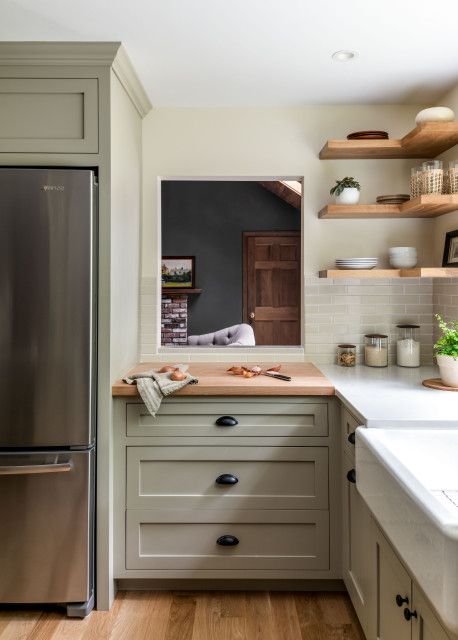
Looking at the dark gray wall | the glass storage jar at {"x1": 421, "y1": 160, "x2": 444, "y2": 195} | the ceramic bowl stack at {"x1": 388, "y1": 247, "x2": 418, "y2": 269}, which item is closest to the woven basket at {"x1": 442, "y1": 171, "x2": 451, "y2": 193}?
the glass storage jar at {"x1": 421, "y1": 160, "x2": 444, "y2": 195}

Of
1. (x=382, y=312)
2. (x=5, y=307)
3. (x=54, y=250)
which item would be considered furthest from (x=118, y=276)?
(x=382, y=312)

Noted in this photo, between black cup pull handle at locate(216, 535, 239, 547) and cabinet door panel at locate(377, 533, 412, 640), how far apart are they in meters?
0.75

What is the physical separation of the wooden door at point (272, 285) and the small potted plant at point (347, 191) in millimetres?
3799

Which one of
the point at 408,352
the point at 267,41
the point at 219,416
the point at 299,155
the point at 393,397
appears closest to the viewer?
the point at 393,397

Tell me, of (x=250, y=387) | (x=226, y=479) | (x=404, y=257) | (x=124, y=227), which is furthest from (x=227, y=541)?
(x=404, y=257)

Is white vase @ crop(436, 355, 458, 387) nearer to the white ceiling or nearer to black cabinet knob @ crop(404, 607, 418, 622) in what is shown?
black cabinet knob @ crop(404, 607, 418, 622)

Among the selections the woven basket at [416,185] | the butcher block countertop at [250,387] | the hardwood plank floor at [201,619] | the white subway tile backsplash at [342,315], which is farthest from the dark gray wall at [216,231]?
the hardwood plank floor at [201,619]

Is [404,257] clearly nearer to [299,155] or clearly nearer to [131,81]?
[299,155]

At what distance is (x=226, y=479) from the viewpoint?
231 cm

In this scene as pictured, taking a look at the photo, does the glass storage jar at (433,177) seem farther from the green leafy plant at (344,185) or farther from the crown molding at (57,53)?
the crown molding at (57,53)

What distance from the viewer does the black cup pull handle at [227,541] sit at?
2.32m

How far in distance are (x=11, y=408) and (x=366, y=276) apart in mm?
1801

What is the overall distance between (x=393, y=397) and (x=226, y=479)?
2.59 ft

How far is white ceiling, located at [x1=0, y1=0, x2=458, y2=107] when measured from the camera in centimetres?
198
